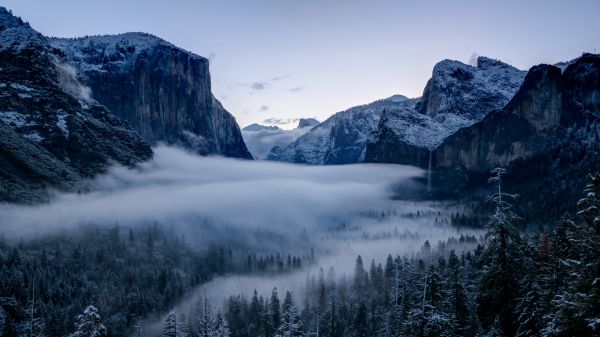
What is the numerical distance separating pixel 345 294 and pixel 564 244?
136 meters

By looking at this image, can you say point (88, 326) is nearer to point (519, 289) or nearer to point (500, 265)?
point (500, 265)

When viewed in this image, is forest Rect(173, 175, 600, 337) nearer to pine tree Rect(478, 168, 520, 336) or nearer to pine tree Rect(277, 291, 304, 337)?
pine tree Rect(478, 168, 520, 336)

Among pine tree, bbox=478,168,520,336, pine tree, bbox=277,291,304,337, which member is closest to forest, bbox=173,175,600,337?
pine tree, bbox=478,168,520,336

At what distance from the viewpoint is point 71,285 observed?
632 feet

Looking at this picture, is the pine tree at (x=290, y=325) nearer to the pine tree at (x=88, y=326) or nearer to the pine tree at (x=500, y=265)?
the pine tree at (x=88, y=326)

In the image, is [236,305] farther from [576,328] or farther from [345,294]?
[576,328]

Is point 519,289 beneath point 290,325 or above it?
above

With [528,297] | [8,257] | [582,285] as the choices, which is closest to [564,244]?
[528,297]

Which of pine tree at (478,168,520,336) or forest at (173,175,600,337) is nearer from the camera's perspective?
forest at (173,175,600,337)

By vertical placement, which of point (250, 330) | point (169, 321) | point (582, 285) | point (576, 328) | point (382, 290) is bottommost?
point (250, 330)

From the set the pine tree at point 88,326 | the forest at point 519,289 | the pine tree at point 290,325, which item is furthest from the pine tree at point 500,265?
the pine tree at point 88,326

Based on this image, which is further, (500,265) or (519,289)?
(519,289)

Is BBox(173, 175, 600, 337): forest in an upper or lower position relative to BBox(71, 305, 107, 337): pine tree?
upper

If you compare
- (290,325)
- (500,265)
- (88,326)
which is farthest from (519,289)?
(88,326)
